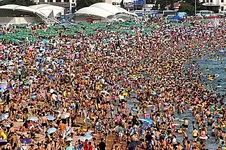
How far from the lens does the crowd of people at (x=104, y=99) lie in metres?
19.5

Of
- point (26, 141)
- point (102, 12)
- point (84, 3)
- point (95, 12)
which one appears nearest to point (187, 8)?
point (84, 3)

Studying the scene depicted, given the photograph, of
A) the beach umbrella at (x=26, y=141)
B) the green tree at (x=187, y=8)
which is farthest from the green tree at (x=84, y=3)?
the beach umbrella at (x=26, y=141)

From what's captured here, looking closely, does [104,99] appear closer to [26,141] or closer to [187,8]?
[26,141]

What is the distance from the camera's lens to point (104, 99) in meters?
27.4

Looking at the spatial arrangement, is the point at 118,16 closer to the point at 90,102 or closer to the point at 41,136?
the point at 90,102

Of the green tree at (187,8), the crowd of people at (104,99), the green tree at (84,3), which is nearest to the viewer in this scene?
the crowd of people at (104,99)

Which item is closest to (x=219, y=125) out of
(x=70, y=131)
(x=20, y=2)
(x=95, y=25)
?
(x=70, y=131)

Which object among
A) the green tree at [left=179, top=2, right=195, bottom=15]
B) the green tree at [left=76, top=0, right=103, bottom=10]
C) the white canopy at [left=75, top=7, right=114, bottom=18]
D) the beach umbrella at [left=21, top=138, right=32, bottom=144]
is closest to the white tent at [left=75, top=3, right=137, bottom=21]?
the white canopy at [left=75, top=7, right=114, bottom=18]

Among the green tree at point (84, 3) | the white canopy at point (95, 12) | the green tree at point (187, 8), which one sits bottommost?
the white canopy at point (95, 12)

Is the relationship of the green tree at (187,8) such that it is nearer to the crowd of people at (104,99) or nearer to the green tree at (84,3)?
the green tree at (84,3)

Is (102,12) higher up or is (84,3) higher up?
(84,3)

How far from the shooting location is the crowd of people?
19516mm

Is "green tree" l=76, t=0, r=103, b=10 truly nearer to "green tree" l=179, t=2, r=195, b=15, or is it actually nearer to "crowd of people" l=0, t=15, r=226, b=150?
"green tree" l=179, t=2, r=195, b=15

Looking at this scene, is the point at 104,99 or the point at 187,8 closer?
the point at 104,99
